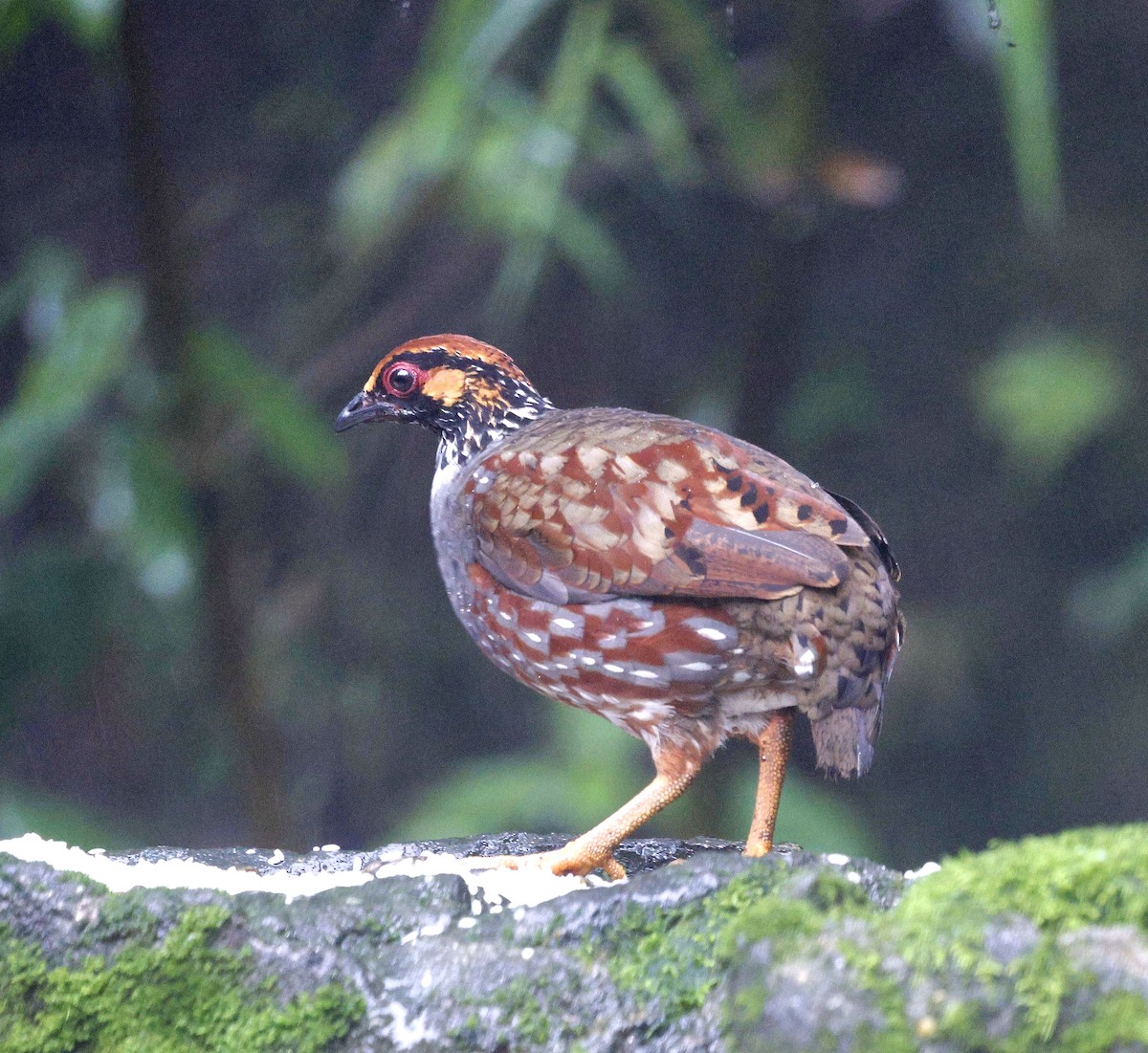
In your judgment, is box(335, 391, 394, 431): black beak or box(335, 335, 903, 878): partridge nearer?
box(335, 335, 903, 878): partridge

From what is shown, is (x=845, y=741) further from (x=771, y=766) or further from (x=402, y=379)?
(x=402, y=379)

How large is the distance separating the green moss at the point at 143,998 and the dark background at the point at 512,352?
2.37m

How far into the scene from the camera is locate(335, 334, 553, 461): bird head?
3252 millimetres

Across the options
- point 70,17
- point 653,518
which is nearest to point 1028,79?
point 653,518

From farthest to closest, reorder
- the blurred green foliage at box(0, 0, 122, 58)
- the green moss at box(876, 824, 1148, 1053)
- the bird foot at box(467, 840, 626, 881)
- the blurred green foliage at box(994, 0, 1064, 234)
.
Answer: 1. the blurred green foliage at box(0, 0, 122, 58)
2. the blurred green foliage at box(994, 0, 1064, 234)
3. the bird foot at box(467, 840, 626, 881)
4. the green moss at box(876, 824, 1148, 1053)

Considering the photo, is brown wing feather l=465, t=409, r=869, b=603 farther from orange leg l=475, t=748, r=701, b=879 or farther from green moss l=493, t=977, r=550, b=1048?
green moss l=493, t=977, r=550, b=1048

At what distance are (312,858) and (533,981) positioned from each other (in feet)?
3.69

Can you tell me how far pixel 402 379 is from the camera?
10.7ft

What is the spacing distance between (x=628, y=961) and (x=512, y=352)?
4226 millimetres

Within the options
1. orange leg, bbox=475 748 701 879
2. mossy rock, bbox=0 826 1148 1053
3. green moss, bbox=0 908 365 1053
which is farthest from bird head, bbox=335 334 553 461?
green moss, bbox=0 908 365 1053

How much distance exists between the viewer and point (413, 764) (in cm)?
639

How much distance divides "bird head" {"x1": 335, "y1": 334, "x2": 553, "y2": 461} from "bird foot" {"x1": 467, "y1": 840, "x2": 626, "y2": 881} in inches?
37.5

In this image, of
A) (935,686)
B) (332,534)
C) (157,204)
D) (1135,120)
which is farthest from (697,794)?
(1135,120)

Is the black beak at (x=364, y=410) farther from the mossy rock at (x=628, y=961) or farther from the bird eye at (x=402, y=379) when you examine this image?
the mossy rock at (x=628, y=961)
